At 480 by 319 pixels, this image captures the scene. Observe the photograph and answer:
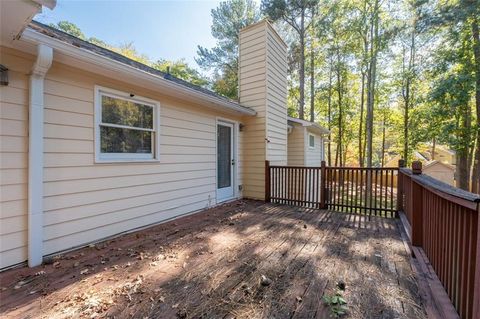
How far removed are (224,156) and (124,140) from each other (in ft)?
8.64

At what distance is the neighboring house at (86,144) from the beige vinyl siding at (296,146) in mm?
3900

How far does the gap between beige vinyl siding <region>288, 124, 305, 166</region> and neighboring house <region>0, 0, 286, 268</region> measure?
390cm

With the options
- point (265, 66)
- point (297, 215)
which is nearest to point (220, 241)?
point (297, 215)

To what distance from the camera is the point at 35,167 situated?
250 cm

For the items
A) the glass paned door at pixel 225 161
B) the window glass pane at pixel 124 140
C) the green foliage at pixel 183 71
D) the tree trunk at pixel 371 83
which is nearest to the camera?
the window glass pane at pixel 124 140

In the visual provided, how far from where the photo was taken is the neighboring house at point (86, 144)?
2.38m

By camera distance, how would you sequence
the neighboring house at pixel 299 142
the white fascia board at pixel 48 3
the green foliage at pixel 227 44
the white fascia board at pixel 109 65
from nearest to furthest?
1. the white fascia board at pixel 48 3
2. the white fascia board at pixel 109 65
3. the neighboring house at pixel 299 142
4. the green foliage at pixel 227 44

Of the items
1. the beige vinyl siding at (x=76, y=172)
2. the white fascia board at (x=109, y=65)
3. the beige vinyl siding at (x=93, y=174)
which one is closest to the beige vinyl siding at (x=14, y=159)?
the beige vinyl siding at (x=76, y=172)

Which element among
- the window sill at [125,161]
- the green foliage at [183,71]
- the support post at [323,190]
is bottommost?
the support post at [323,190]

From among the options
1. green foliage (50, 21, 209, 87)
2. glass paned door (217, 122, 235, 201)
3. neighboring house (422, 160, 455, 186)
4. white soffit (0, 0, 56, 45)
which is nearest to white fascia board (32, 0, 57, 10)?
white soffit (0, 0, 56, 45)

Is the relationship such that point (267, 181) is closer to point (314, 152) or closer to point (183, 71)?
point (314, 152)

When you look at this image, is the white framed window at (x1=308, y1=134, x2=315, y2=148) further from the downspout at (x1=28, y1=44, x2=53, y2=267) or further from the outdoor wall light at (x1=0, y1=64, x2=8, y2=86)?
the outdoor wall light at (x1=0, y1=64, x2=8, y2=86)

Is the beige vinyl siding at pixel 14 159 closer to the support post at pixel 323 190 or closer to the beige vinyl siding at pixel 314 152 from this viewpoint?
the support post at pixel 323 190

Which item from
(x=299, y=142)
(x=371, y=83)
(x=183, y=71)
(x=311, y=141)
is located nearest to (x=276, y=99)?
(x=299, y=142)
